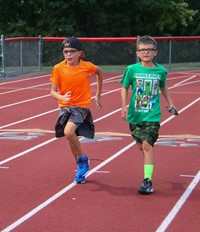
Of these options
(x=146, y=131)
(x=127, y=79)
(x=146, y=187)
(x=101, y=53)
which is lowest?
(x=101, y=53)

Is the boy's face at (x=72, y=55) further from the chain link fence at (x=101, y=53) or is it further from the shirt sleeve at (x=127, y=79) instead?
the chain link fence at (x=101, y=53)

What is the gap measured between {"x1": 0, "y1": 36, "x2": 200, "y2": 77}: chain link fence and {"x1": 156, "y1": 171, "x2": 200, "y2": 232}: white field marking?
1671 centimetres

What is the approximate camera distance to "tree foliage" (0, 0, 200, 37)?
37.1 meters

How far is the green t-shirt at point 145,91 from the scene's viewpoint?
799cm

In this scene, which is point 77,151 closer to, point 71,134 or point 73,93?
point 71,134

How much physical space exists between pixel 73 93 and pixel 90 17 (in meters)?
30.5

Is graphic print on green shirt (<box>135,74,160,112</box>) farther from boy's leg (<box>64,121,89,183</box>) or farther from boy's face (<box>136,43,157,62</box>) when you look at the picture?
boy's leg (<box>64,121,89,183</box>)

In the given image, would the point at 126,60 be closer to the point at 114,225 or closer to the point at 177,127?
the point at 177,127

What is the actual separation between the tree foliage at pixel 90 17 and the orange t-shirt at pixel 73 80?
92.0 ft

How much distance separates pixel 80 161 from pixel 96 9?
30233 millimetres

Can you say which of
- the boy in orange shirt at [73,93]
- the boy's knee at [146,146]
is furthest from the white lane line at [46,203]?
the boy's knee at [146,146]

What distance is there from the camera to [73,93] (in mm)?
8438

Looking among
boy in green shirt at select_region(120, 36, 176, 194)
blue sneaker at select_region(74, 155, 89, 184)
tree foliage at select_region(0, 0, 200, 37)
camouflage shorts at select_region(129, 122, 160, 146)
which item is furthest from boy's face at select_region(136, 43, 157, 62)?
tree foliage at select_region(0, 0, 200, 37)

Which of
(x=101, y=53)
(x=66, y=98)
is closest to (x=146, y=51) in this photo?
(x=66, y=98)
